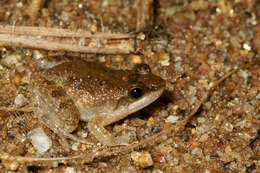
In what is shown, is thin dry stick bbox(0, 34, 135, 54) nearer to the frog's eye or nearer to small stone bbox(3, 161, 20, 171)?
the frog's eye

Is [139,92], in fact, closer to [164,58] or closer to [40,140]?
[164,58]

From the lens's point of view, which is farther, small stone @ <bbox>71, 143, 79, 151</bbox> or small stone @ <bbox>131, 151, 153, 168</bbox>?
small stone @ <bbox>71, 143, 79, 151</bbox>

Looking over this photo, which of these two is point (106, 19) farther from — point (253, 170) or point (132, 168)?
point (253, 170)

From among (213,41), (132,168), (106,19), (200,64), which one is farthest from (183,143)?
(106,19)

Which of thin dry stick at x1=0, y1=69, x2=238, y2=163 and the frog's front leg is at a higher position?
the frog's front leg

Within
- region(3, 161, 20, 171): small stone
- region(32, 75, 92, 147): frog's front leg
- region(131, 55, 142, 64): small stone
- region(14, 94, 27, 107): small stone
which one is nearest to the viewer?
region(3, 161, 20, 171): small stone

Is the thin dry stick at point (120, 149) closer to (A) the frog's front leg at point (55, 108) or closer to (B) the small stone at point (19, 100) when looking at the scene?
(A) the frog's front leg at point (55, 108)

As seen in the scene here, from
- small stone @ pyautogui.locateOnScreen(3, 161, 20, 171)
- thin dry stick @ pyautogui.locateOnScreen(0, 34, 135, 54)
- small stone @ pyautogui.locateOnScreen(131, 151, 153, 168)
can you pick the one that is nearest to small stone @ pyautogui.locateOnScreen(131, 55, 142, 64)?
thin dry stick @ pyautogui.locateOnScreen(0, 34, 135, 54)

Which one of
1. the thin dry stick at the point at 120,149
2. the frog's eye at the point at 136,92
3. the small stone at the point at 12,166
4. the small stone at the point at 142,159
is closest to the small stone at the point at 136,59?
the frog's eye at the point at 136,92
